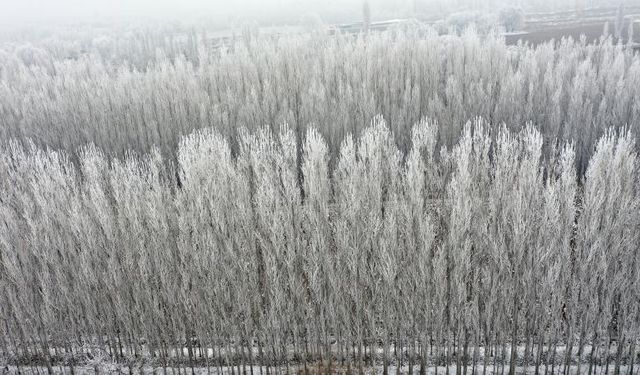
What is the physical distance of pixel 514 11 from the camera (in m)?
110

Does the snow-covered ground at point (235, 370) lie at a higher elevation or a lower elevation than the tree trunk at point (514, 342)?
lower

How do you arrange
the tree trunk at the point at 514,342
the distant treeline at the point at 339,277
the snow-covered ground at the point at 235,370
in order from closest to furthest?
the tree trunk at the point at 514,342 → the distant treeline at the point at 339,277 → the snow-covered ground at the point at 235,370

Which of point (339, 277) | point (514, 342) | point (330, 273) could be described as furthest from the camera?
point (339, 277)

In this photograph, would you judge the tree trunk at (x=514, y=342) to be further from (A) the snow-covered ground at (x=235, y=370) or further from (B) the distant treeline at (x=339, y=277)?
(A) the snow-covered ground at (x=235, y=370)

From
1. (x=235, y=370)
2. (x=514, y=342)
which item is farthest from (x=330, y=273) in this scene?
(x=514, y=342)

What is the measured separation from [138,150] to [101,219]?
21.5m

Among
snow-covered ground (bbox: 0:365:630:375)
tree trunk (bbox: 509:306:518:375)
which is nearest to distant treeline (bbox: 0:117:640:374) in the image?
tree trunk (bbox: 509:306:518:375)

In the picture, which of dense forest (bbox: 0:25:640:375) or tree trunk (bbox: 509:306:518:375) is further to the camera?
dense forest (bbox: 0:25:640:375)

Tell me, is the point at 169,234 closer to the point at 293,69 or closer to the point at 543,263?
the point at 543,263

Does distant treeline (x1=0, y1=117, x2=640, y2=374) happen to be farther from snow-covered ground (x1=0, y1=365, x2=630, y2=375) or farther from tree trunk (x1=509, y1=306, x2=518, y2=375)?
snow-covered ground (x1=0, y1=365, x2=630, y2=375)

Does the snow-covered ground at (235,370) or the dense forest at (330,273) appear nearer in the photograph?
the dense forest at (330,273)

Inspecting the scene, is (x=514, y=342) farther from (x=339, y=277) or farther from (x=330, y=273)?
(x=330, y=273)

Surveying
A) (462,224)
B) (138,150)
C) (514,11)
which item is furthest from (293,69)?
(514,11)

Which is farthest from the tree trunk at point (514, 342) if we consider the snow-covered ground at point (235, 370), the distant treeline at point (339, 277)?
the snow-covered ground at point (235, 370)
